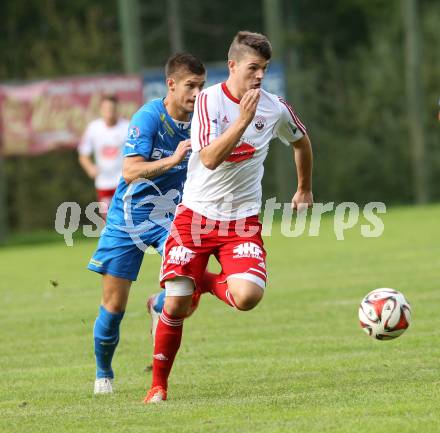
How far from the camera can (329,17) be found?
127ft

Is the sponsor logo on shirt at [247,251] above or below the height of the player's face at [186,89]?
below

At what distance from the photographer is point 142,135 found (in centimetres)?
722

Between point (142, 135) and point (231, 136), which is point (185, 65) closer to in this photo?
point (142, 135)

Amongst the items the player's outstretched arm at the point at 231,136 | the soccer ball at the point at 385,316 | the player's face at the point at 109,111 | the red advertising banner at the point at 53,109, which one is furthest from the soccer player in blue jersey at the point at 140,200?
the red advertising banner at the point at 53,109

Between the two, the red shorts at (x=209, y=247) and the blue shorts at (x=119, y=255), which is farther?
the blue shorts at (x=119, y=255)

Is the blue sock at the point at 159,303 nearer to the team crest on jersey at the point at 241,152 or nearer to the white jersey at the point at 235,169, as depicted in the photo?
the white jersey at the point at 235,169

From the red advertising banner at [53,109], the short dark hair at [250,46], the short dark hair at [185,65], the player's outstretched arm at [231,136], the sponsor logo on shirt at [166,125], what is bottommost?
the player's outstretched arm at [231,136]

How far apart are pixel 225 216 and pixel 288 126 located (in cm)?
63

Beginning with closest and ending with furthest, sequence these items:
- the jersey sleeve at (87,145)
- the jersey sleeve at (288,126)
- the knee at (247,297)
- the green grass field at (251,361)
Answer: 1. the green grass field at (251,361)
2. the knee at (247,297)
3. the jersey sleeve at (288,126)
4. the jersey sleeve at (87,145)

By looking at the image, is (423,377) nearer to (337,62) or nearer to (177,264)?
(177,264)

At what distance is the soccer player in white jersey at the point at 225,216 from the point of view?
660cm

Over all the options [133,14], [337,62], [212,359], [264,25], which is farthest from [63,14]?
[212,359]

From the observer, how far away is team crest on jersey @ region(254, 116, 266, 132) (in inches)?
267

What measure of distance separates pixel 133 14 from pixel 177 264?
1793 cm
